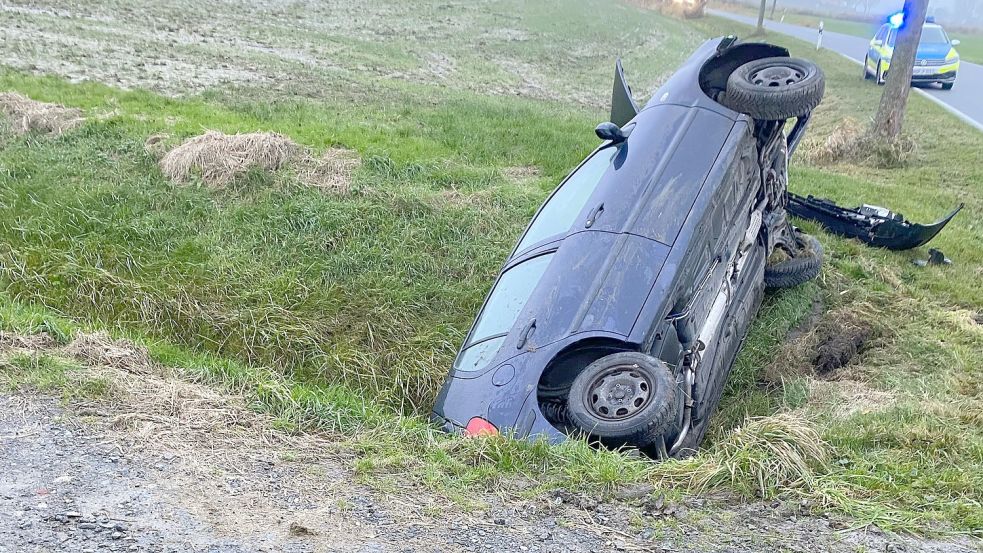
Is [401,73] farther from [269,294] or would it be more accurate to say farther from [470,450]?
[470,450]

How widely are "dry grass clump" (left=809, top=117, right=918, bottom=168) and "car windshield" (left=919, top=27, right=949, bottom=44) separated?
786cm

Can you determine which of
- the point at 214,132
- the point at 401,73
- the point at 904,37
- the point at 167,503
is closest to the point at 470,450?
the point at 167,503

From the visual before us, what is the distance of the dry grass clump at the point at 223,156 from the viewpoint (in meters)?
8.08

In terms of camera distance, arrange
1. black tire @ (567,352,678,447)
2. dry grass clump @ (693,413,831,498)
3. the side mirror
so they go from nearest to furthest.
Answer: dry grass clump @ (693,413,831,498) → black tire @ (567,352,678,447) → the side mirror

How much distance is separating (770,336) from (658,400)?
2.71 metres

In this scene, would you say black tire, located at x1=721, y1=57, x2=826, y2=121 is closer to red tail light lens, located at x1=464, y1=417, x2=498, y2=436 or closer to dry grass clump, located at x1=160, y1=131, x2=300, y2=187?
red tail light lens, located at x1=464, y1=417, x2=498, y2=436

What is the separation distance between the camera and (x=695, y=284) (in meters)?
4.55

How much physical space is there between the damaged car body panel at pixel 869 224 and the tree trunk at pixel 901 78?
4.80 metres

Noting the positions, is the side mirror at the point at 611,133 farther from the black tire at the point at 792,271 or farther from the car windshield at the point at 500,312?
the black tire at the point at 792,271

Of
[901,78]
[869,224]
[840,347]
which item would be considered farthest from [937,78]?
[840,347]

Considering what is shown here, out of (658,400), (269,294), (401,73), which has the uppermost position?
(401,73)

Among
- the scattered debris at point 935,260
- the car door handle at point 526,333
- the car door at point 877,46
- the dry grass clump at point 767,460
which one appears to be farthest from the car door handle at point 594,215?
the car door at point 877,46

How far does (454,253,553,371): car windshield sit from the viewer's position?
459cm

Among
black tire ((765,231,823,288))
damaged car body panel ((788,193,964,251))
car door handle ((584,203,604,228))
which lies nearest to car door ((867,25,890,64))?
damaged car body panel ((788,193,964,251))
